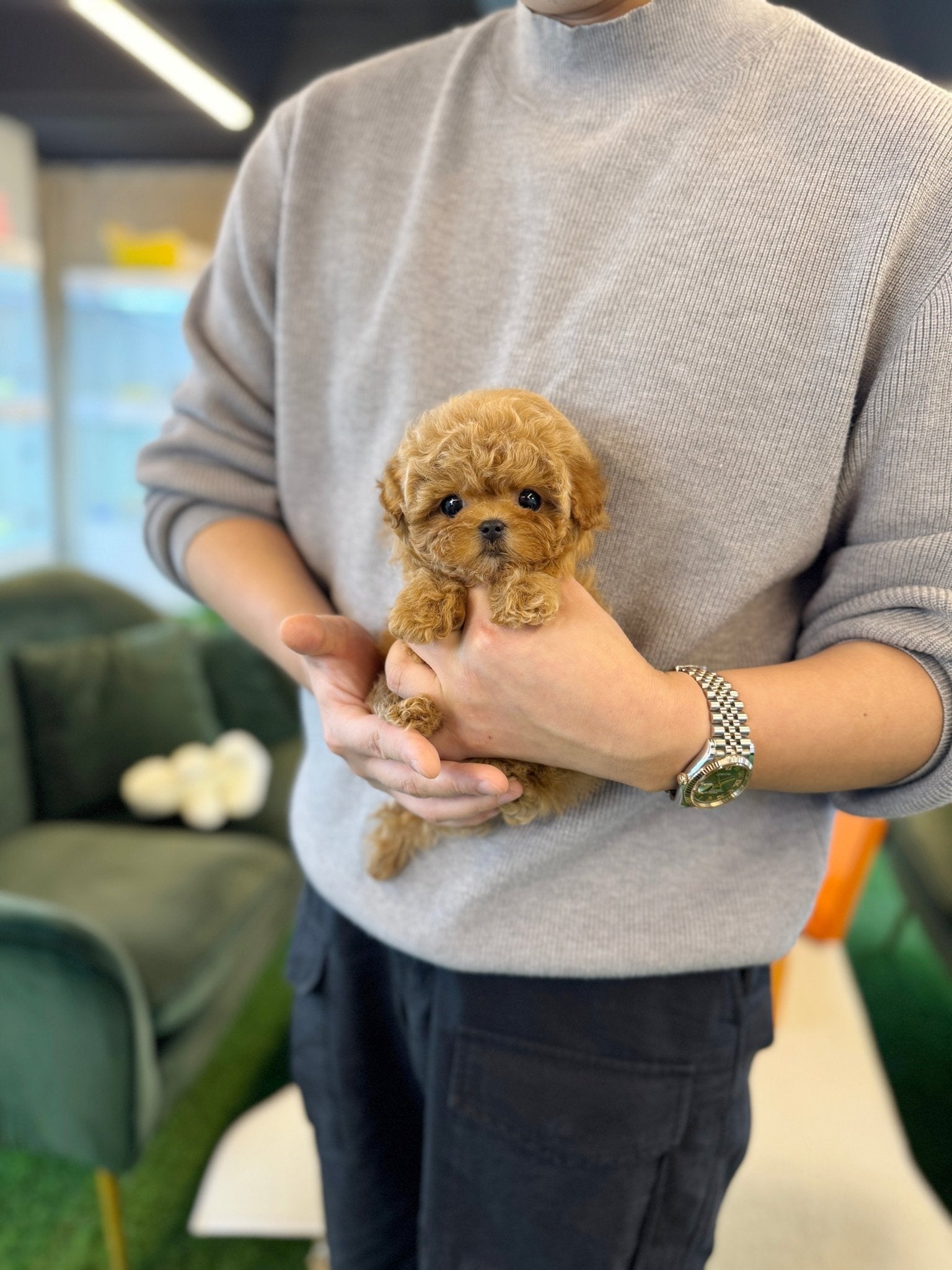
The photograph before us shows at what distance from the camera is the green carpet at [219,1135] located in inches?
72.1

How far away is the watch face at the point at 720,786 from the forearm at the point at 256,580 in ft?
1.23

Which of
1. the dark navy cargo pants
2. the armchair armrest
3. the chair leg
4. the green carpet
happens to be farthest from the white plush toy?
the dark navy cargo pants

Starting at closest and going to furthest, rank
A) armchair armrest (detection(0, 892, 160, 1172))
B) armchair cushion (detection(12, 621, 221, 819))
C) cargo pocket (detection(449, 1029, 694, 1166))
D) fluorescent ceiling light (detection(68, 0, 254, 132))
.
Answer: cargo pocket (detection(449, 1029, 694, 1166)) < armchair armrest (detection(0, 892, 160, 1172)) < armchair cushion (detection(12, 621, 221, 819)) < fluorescent ceiling light (detection(68, 0, 254, 132))

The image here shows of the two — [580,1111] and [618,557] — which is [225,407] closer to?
[618,557]

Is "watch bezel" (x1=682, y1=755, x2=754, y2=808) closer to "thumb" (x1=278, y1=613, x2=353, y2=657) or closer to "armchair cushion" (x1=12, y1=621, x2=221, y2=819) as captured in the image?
"thumb" (x1=278, y1=613, x2=353, y2=657)

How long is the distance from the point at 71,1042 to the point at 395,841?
1197 mm

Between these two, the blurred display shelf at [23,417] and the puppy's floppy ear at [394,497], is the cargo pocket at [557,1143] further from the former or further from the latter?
the blurred display shelf at [23,417]

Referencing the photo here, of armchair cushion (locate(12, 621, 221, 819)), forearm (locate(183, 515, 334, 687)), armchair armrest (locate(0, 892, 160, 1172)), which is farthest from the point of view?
armchair cushion (locate(12, 621, 221, 819))

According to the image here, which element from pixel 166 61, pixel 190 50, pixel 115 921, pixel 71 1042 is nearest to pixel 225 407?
pixel 71 1042

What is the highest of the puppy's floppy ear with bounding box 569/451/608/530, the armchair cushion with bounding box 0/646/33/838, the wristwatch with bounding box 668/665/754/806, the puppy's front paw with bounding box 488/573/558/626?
the puppy's floppy ear with bounding box 569/451/608/530

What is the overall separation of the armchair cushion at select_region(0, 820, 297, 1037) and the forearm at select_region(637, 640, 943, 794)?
5.21 ft

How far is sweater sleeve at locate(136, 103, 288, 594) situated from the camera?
0.92m

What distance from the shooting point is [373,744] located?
2.31ft

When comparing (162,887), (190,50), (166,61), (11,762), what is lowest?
(162,887)
